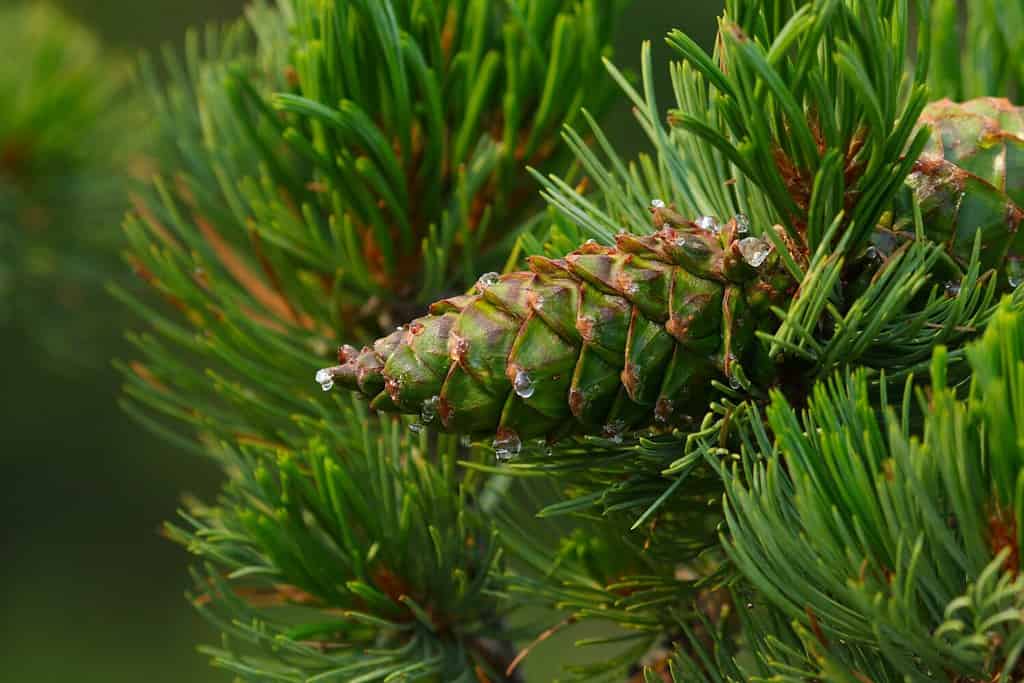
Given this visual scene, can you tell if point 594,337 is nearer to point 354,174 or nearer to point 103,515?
point 354,174

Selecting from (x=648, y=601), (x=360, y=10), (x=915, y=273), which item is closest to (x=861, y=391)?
(x=915, y=273)

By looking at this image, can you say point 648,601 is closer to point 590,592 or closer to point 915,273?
point 590,592

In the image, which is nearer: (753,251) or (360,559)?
(753,251)

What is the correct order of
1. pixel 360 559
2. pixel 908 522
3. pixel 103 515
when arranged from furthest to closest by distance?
pixel 103 515, pixel 360 559, pixel 908 522

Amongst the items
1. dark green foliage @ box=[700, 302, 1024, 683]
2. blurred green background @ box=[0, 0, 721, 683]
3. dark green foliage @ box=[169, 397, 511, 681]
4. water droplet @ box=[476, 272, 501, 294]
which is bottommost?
blurred green background @ box=[0, 0, 721, 683]

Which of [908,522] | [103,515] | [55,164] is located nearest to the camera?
[908,522]

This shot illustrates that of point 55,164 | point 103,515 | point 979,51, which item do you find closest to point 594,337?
point 979,51

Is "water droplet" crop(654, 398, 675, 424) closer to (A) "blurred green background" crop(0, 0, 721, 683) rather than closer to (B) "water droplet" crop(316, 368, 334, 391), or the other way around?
(B) "water droplet" crop(316, 368, 334, 391)

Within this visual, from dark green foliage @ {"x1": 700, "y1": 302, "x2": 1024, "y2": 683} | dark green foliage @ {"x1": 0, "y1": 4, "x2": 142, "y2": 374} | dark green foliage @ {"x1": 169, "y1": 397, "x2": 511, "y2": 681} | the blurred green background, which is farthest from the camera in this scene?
the blurred green background

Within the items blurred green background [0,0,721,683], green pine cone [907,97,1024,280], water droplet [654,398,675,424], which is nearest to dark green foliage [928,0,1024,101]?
green pine cone [907,97,1024,280]
